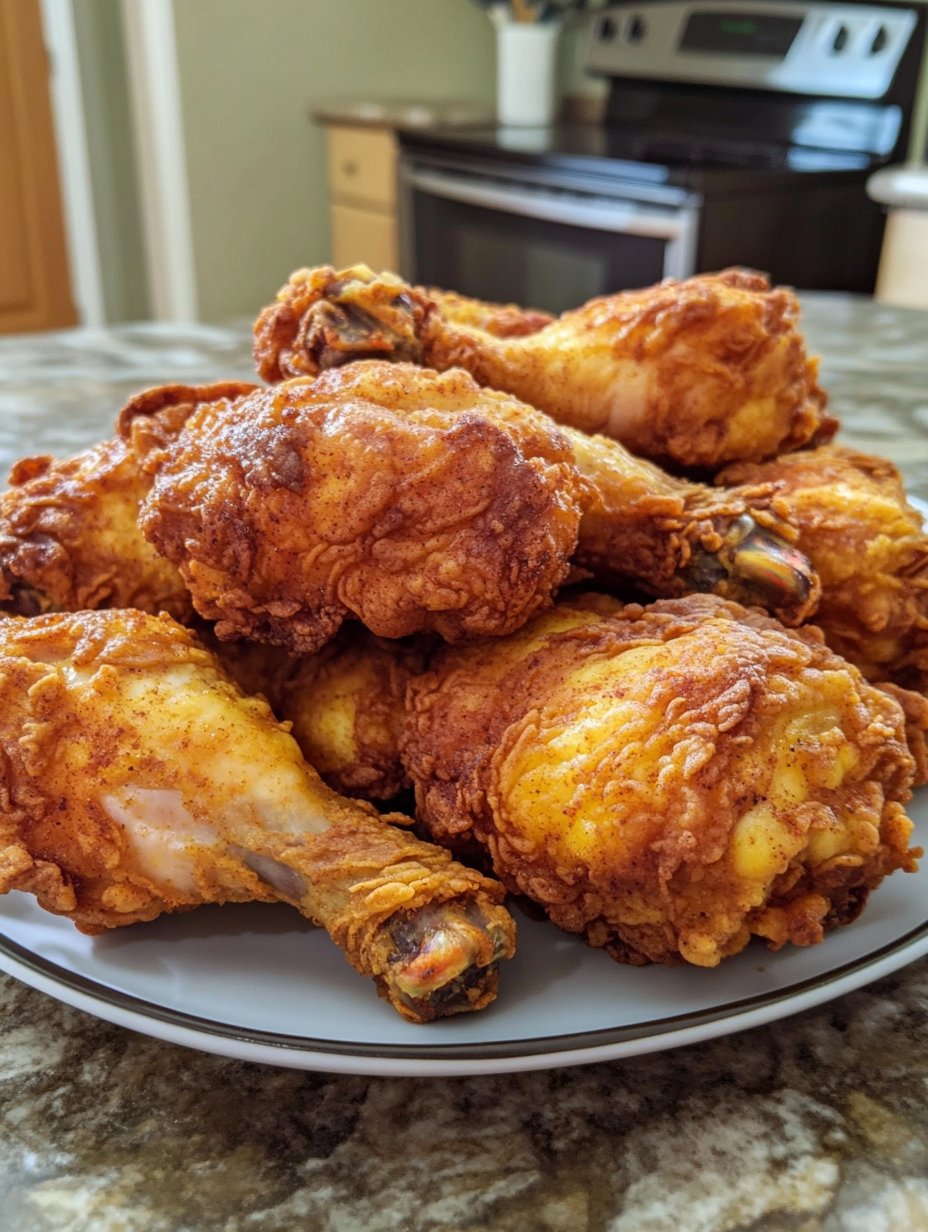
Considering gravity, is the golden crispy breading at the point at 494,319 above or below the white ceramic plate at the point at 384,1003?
above

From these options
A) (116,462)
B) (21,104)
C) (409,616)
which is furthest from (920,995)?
(21,104)

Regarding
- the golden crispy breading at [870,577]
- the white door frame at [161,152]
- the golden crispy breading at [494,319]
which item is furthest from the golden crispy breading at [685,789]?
the white door frame at [161,152]

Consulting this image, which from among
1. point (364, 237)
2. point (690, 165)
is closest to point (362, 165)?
point (364, 237)

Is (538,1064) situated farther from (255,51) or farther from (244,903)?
(255,51)

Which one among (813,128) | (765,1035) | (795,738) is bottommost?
(765,1035)

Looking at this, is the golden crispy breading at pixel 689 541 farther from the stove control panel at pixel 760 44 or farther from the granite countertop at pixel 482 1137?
the stove control panel at pixel 760 44

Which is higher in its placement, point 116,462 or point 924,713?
point 116,462

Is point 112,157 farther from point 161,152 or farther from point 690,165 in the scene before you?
point 690,165
